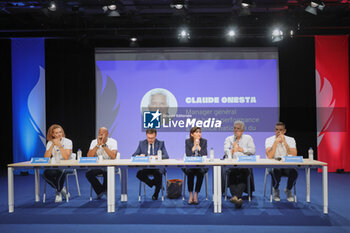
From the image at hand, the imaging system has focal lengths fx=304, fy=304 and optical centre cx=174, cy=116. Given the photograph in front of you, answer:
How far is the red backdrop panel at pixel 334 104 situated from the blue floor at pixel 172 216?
2229mm

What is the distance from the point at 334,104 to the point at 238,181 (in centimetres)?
412

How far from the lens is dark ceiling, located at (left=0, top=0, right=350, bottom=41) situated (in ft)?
20.9

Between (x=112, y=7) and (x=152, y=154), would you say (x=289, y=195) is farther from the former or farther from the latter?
(x=112, y=7)

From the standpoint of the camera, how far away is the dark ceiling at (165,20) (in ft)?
20.9

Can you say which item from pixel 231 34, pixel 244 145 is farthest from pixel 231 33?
pixel 244 145

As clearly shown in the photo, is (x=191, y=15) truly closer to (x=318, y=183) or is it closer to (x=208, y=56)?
(x=208, y=56)

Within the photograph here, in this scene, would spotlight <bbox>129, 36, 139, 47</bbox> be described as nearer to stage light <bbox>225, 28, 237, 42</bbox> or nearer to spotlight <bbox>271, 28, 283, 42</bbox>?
stage light <bbox>225, 28, 237, 42</bbox>

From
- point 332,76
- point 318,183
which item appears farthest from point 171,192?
point 332,76

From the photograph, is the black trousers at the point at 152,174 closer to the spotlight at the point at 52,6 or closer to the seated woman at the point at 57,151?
the seated woman at the point at 57,151

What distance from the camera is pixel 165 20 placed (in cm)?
713

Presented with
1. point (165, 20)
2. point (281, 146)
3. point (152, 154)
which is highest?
point (165, 20)

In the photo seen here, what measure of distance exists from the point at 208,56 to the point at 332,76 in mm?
2825

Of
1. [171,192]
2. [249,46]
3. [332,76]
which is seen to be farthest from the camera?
[249,46]

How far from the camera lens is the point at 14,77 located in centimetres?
700
